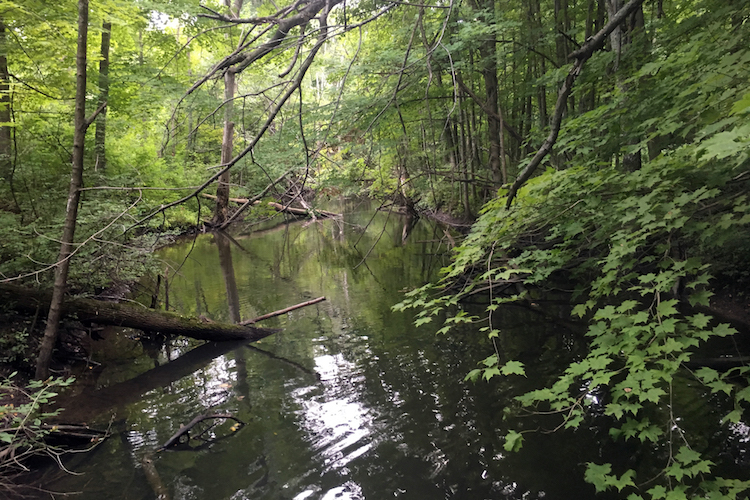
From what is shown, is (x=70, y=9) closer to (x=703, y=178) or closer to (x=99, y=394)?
(x=99, y=394)

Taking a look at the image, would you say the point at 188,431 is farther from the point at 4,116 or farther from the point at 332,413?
the point at 4,116

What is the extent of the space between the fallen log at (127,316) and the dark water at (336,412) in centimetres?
31

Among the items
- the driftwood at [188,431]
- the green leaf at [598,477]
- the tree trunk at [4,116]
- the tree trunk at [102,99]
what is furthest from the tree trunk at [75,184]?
the tree trunk at [102,99]

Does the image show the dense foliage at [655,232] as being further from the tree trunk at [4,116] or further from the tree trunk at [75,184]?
the tree trunk at [4,116]

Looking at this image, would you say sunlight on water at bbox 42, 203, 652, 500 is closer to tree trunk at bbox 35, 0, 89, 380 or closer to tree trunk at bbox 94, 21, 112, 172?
tree trunk at bbox 35, 0, 89, 380

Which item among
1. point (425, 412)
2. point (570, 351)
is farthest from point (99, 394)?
point (570, 351)

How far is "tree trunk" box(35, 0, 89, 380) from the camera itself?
3996 millimetres

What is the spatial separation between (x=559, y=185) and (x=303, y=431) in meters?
3.33

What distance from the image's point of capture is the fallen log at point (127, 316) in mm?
5262

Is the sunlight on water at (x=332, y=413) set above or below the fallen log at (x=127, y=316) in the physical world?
below

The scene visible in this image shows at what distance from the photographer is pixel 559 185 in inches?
133

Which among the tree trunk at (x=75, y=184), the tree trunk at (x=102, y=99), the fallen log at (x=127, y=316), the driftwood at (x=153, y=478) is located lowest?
the driftwood at (x=153, y=478)

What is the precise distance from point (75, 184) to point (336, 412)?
3553 millimetres

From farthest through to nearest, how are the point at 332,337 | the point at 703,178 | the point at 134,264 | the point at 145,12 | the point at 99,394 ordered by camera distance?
the point at 145,12
the point at 332,337
the point at 134,264
the point at 99,394
the point at 703,178
